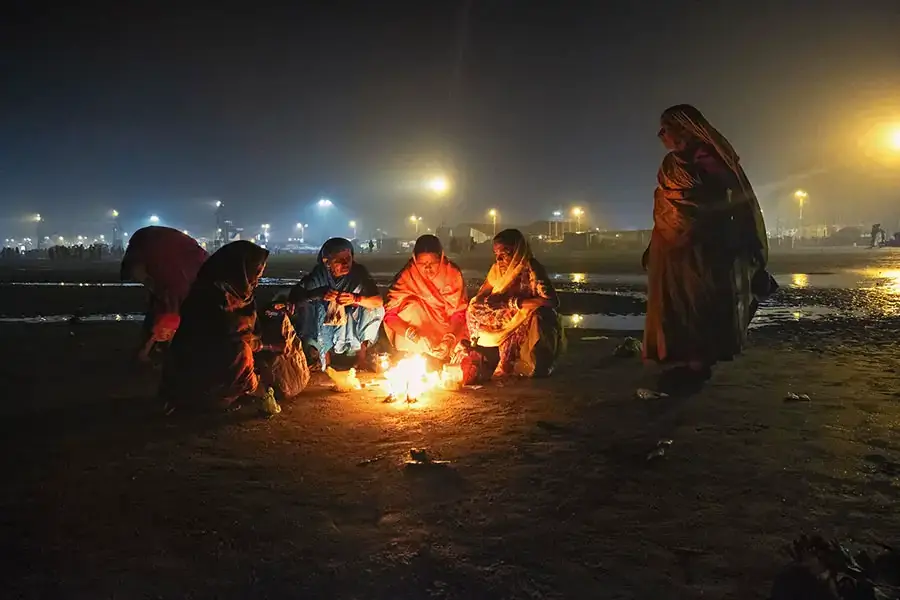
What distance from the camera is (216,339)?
6.70 meters

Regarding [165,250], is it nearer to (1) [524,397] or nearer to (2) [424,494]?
(1) [524,397]

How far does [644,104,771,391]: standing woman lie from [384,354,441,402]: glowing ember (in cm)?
254

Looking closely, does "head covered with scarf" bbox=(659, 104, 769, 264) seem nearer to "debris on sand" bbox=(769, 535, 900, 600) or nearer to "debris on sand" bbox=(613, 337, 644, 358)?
"debris on sand" bbox=(613, 337, 644, 358)

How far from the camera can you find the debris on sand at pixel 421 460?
16.8 ft

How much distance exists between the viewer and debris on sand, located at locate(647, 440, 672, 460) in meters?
5.26

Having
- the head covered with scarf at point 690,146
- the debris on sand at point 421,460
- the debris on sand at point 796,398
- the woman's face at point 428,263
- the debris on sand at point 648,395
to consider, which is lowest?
the debris on sand at point 796,398

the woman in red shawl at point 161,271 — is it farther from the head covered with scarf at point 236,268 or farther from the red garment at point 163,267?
the head covered with scarf at point 236,268

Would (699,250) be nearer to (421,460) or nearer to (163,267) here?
(421,460)

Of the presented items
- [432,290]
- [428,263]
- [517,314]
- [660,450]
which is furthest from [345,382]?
[660,450]

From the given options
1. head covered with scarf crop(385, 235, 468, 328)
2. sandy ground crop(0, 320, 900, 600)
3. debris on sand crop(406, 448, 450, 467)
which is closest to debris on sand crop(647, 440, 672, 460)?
sandy ground crop(0, 320, 900, 600)

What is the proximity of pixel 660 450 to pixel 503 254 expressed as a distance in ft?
11.8

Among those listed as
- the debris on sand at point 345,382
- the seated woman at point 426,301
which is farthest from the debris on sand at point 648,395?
the debris on sand at point 345,382

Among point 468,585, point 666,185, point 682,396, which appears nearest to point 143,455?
point 468,585

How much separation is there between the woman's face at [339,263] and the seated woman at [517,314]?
1.69 meters
